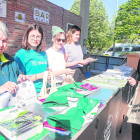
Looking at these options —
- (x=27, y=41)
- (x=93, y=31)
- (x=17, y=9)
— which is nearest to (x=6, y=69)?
(x=27, y=41)

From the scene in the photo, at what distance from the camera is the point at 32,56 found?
1.71m

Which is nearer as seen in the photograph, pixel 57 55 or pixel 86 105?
pixel 86 105

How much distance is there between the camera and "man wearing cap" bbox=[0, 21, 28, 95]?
1.16 metres

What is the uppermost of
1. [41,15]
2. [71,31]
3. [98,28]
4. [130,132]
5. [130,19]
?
[98,28]

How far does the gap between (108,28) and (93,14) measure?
5222 millimetres

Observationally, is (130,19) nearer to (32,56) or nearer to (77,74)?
(77,74)

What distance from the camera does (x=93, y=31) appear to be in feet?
117

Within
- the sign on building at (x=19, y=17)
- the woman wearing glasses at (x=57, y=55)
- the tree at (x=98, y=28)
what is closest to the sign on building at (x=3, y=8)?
the sign on building at (x=19, y=17)

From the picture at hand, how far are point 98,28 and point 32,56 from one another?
36.4 m

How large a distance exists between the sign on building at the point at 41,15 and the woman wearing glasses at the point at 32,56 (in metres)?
4.91

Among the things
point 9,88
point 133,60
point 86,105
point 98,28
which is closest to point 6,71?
point 9,88

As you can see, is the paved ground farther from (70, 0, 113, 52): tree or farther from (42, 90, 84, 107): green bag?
(70, 0, 113, 52): tree

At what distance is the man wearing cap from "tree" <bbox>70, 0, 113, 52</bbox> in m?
35.5

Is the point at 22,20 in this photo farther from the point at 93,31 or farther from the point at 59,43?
the point at 93,31
